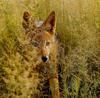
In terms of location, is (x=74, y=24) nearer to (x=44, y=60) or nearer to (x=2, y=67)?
(x=44, y=60)

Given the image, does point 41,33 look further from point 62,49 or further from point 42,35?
point 62,49

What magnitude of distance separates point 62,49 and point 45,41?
0.22 meters

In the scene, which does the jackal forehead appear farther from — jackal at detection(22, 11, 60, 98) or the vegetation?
the vegetation

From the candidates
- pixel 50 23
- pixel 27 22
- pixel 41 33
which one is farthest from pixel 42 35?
A: pixel 27 22

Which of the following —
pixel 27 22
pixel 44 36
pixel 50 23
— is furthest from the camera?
pixel 44 36

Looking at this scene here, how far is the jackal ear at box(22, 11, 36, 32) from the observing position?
14.6 feet

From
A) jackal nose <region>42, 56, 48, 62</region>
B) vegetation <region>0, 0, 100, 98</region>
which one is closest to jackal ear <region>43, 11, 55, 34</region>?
vegetation <region>0, 0, 100, 98</region>

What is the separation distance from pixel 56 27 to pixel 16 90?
182cm

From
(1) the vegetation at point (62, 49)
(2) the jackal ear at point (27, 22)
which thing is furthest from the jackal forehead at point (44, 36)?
(2) the jackal ear at point (27, 22)

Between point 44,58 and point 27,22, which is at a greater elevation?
point 27,22

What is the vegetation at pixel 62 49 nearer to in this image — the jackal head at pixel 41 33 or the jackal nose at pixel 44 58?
the jackal head at pixel 41 33

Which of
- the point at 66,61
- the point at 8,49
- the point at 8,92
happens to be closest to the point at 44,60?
the point at 66,61

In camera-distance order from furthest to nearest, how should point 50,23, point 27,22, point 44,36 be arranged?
point 44,36 < point 50,23 < point 27,22

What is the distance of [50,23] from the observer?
488cm
